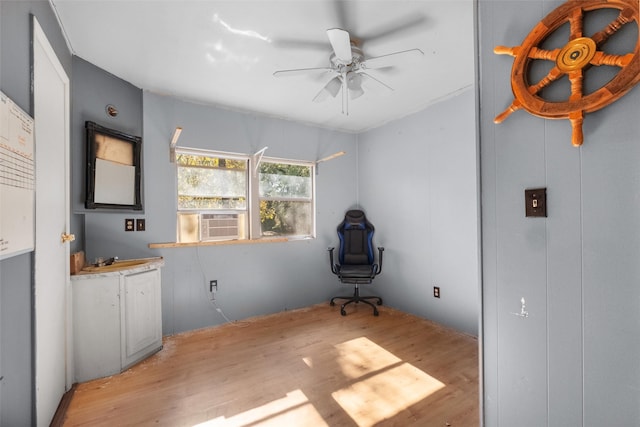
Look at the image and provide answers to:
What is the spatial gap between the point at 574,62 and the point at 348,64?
1505 millimetres

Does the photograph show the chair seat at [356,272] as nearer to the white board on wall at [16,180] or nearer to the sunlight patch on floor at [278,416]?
the sunlight patch on floor at [278,416]

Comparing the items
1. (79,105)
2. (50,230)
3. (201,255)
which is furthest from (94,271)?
(79,105)

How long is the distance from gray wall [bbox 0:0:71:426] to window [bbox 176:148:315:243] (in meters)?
1.69

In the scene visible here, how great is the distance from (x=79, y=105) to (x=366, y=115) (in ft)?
9.57

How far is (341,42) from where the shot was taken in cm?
176

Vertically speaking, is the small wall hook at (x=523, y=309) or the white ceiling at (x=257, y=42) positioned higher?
the white ceiling at (x=257, y=42)

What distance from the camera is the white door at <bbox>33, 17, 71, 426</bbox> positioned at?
1.44 m

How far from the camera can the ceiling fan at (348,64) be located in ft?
5.85

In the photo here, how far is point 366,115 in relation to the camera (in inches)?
139

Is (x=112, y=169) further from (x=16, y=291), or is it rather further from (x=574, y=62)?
(x=574, y=62)

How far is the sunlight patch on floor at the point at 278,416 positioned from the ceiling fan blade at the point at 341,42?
235 centimetres

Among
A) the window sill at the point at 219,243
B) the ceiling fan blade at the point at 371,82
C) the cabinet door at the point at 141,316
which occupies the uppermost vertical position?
the ceiling fan blade at the point at 371,82

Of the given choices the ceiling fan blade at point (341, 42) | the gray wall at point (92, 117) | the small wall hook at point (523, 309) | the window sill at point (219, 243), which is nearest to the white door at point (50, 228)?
the gray wall at point (92, 117)

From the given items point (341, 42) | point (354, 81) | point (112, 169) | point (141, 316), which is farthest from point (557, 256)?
point (112, 169)
